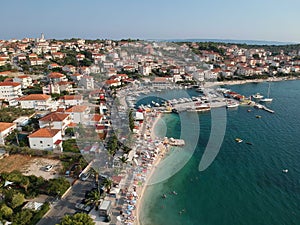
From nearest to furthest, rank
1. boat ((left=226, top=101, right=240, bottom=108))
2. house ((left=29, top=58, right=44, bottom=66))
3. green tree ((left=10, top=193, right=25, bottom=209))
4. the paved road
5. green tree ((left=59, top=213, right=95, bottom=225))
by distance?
green tree ((left=59, top=213, right=95, bottom=225)) → the paved road → green tree ((left=10, top=193, right=25, bottom=209)) → boat ((left=226, top=101, right=240, bottom=108)) → house ((left=29, top=58, right=44, bottom=66))

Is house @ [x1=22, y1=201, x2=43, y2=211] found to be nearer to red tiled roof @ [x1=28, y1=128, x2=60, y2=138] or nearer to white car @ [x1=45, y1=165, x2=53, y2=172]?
white car @ [x1=45, y1=165, x2=53, y2=172]

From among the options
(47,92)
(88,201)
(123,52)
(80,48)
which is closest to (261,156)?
(88,201)

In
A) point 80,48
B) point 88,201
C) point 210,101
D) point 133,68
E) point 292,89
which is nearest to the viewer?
point 88,201

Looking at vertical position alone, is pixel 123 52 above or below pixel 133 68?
above

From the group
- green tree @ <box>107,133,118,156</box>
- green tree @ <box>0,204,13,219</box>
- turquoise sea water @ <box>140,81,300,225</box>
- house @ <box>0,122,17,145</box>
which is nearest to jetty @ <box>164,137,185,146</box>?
turquoise sea water @ <box>140,81,300,225</box>

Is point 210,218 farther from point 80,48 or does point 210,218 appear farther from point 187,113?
point 80,48

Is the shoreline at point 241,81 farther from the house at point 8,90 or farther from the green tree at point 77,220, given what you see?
the green tree at point 77,220
